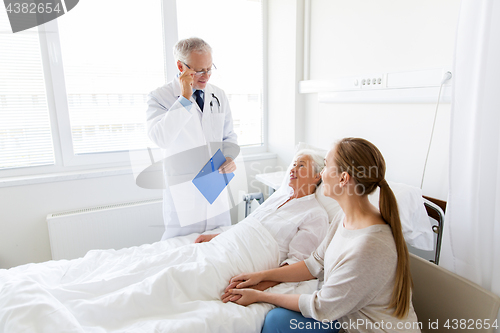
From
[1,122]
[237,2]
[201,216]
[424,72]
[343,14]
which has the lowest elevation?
[201,216]

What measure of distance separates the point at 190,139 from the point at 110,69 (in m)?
1.00

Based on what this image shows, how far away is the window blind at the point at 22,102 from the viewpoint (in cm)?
214

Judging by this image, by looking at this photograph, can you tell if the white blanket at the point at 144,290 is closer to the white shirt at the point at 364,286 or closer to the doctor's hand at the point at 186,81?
the white shirt at the point at 364,286

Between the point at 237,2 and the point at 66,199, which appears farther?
the point at 237,2

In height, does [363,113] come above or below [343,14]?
below

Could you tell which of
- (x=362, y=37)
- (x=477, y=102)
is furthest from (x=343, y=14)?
(x=477, y=102)

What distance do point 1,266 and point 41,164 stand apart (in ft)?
2.38

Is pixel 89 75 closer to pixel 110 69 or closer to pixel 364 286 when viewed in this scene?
pixel 110 69

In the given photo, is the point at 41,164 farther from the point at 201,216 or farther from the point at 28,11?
the point at 201,216

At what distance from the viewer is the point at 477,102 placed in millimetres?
1053

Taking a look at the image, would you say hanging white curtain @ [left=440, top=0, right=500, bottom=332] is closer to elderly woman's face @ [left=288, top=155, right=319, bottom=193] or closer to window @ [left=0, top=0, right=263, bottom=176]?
elderly woman's face @ [left=288, top=155, right=319, bottom=193]

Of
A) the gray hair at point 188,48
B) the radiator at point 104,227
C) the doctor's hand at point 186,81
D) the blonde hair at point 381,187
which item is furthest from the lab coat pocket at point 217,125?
the blonde hair at point 381,187

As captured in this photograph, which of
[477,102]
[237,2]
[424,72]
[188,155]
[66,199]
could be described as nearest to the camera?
[477,102]

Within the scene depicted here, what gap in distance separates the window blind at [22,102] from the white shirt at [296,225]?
1.71 metres
